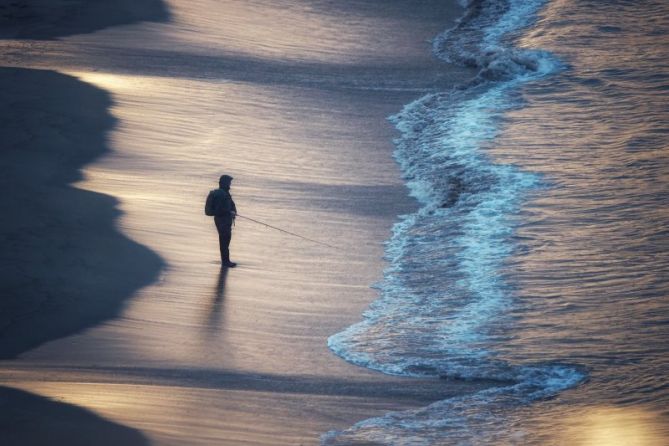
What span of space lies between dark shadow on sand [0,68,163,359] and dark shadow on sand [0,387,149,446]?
1255mm

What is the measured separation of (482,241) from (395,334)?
3.11m

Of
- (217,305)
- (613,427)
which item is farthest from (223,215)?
(613,427)

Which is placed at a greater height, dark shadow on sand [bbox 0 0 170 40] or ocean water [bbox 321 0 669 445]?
dark shadow on sand [bbox 0 0 170 40]

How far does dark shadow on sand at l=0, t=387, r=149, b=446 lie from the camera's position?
8.51 metres

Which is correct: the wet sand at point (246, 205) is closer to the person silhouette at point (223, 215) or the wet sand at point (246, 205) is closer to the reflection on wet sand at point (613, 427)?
the person silhouette at point (223, 215)

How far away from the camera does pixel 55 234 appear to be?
1293 cm

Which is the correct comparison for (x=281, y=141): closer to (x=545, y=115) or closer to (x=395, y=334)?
(x=545, y=115)

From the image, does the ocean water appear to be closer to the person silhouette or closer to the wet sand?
the wet sand

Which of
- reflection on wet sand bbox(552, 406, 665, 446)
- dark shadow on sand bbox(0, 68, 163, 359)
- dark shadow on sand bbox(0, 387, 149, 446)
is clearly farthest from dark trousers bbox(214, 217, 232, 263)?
reflection on wet sand bbox(552, 406, 665, 446)

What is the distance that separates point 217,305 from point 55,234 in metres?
2.30

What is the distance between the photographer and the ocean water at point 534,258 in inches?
382

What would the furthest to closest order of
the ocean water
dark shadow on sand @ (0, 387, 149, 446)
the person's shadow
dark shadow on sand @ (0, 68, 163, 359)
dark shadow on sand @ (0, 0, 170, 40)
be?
dark shadow on sand @ (0, 0, 170, 40)
the person's shadow
dark shadow on sand @ (0, 68, 163, 359)
the ocean water
dark shadow on sand @ (0, 387, 149, 446)

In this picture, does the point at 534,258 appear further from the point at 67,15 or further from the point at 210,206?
the point at 67,15

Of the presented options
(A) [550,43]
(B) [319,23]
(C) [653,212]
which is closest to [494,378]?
(C) [653,212]
